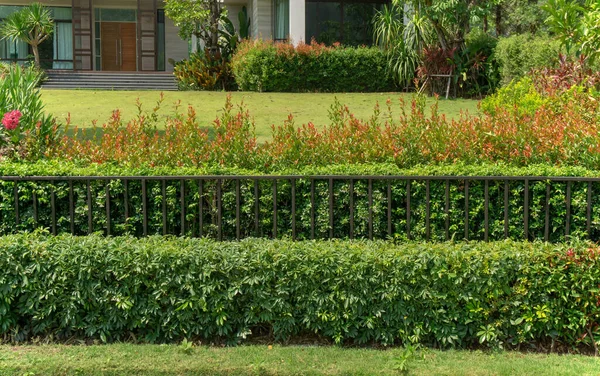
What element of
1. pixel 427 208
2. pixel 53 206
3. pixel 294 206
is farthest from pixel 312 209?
pixel 53 206

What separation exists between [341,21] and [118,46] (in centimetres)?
1213

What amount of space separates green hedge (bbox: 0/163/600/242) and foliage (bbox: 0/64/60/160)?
994 millimetres

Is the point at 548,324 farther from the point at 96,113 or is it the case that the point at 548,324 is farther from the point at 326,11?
the point at 326,11

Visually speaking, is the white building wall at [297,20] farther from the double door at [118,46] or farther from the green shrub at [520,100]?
the double door at [118,46]

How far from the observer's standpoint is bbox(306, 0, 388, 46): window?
2272cm

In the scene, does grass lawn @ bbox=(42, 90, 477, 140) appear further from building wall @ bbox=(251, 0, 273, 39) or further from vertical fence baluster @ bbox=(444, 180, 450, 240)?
vertical fence baluster @ bbox=(444, 180, 450, 240)

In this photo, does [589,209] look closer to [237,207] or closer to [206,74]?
[237,207]

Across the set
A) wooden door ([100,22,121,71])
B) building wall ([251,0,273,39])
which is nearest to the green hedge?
building wall ([251,0,273,39])

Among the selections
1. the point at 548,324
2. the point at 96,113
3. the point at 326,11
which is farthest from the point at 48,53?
the point at 548,324

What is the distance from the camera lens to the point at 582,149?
650cm

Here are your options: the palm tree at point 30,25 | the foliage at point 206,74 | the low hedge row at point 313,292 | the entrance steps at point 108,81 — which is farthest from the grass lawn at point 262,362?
the palm tree at point 30,25

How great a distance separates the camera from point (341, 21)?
22.9 m

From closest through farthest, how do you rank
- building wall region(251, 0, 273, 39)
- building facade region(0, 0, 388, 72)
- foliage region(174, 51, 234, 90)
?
foliage region(174, 51, 234, 90) → building wall region(251, 0, 273, 39) → building facade region(0, 0, 388, 72)

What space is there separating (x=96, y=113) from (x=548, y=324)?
1173cm
